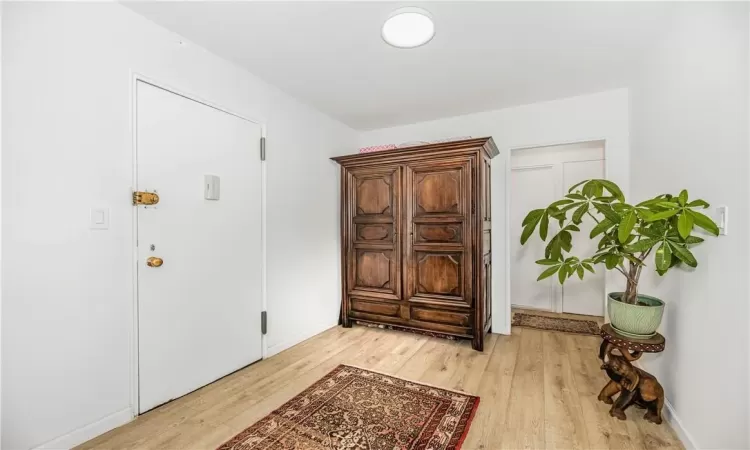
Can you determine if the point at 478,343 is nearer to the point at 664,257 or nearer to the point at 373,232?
the point at 373,232

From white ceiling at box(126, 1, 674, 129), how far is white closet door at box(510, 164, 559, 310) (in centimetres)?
144

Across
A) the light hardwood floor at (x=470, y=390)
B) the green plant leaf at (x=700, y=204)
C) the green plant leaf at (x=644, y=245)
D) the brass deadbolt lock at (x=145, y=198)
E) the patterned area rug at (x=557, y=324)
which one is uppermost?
the brass deadbolt lock at (x=145, y=198)

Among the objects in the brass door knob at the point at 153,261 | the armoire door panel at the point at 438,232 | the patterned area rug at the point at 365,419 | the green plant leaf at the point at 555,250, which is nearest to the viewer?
the patterned area rug at the point at 365,419

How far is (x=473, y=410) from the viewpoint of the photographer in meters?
1.81

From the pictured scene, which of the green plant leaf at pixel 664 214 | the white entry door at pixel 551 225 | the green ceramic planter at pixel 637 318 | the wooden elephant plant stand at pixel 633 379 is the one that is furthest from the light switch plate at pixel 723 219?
the white entry door at pixel 551 225

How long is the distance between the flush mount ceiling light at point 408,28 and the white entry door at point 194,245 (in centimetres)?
126

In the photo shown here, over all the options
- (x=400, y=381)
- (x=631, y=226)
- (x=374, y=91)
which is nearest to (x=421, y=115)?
(x=374, y=91)

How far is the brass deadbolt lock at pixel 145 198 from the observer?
1.72 meters

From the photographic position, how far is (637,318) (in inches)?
64.1

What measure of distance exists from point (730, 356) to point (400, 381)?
165 centimetres

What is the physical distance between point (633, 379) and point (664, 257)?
740 mm

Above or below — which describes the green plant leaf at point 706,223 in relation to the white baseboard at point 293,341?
above

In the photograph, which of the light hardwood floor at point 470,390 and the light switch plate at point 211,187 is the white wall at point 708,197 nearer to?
the light hardwood floor at point 470,390

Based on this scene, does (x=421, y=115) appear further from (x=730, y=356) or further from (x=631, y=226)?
(x=730, y=356)
